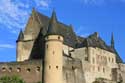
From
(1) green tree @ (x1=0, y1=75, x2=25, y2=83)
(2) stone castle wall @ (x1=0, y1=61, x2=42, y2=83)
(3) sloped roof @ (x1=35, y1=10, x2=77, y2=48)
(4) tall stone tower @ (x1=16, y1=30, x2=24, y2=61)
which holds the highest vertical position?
(3) sloped roof @ (x1=35, y1=10, x2=77, y2=48)

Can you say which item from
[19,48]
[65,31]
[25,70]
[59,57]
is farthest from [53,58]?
[65,31]

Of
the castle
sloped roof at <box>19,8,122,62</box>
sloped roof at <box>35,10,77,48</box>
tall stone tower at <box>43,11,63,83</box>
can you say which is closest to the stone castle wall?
the castle

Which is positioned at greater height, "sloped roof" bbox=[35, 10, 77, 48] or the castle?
"sloped roof" bbox=[35, 10, 77, 48]

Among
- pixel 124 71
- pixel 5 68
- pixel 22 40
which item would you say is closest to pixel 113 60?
pixel 124 71

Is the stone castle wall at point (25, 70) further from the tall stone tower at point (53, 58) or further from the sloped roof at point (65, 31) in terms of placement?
the sloped roof at point (65, 31)

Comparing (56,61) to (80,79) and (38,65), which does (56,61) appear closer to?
(38,65)

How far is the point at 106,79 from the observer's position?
97812 mm

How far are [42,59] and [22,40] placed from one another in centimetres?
1270

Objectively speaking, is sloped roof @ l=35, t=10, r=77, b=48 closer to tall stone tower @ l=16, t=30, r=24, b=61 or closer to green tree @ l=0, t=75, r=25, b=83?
tall stone tower @ l=16, t=30, r=24, b=61

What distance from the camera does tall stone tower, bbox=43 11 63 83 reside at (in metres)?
81.1

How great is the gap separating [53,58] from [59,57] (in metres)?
1.30

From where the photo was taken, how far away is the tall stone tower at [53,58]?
8112cm

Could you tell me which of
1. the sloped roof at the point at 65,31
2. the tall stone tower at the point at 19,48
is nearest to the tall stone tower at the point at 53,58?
the sloped roof at the point at 65,31

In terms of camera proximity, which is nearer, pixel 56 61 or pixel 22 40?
pixel 56 61
